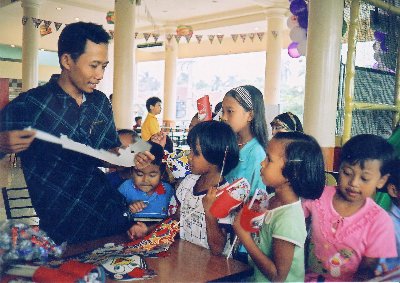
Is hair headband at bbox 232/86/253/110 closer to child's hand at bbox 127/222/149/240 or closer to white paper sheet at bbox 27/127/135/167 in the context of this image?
white paper sheet at bbox 27/127/135/167

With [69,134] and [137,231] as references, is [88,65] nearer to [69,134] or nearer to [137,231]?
[69,134]

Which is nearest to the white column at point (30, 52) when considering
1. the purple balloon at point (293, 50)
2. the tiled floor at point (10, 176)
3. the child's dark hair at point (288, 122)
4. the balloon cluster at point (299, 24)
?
the tiled floor at point (10, 176)

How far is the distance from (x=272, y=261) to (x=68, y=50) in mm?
833

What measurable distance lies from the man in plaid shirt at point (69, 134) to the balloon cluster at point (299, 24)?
207 centimetres

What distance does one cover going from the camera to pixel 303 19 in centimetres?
301

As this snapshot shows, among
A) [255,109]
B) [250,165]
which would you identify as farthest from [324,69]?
[250,165]

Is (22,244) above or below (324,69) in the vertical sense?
below

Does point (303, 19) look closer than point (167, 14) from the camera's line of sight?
Yes

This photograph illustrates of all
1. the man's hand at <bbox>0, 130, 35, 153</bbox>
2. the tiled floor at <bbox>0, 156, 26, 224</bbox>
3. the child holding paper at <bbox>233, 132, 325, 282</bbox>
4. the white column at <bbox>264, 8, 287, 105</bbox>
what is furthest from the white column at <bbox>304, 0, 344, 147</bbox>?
the white column at <bbox>264, 8, 287, 105</bbox>

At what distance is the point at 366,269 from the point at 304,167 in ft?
1.11

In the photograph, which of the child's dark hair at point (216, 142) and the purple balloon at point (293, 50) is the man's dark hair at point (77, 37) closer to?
the child's dark hair at point (216, 142)

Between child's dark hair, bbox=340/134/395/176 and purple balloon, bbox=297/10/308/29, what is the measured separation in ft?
6.25

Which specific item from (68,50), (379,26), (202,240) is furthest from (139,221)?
(379,26)

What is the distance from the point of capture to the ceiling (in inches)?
296
